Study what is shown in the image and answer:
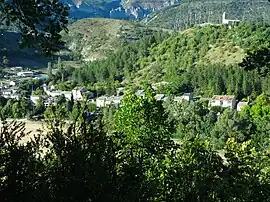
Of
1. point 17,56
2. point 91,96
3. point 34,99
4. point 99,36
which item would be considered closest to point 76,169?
point 91,96

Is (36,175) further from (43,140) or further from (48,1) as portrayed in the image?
(48,1)

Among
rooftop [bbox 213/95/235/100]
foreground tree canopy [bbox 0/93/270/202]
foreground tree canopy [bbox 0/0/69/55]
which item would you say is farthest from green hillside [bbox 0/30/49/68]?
foreground tree canopy [bbox 0/0/69/55]

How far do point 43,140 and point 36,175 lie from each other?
0.45 m

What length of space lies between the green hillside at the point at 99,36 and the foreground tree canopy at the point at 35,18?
99.4 metres

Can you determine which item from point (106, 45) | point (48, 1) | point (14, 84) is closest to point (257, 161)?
point (48, 1)

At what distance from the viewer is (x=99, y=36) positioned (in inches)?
4572

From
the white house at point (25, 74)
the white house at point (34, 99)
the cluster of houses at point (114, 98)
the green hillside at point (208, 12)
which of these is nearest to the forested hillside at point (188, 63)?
the cluster of houses at point (114, 98)

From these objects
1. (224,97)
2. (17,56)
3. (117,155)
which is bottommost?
(224,97)

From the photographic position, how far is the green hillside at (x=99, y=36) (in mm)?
108375

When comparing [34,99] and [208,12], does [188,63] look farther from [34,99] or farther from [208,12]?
[208,12]

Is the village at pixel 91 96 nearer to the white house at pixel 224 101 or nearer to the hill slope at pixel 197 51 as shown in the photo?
the white house at pixel 224 101

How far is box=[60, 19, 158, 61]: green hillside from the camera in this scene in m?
108

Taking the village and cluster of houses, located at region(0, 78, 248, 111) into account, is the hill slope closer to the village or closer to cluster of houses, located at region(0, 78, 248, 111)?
the village

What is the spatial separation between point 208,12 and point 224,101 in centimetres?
10690
